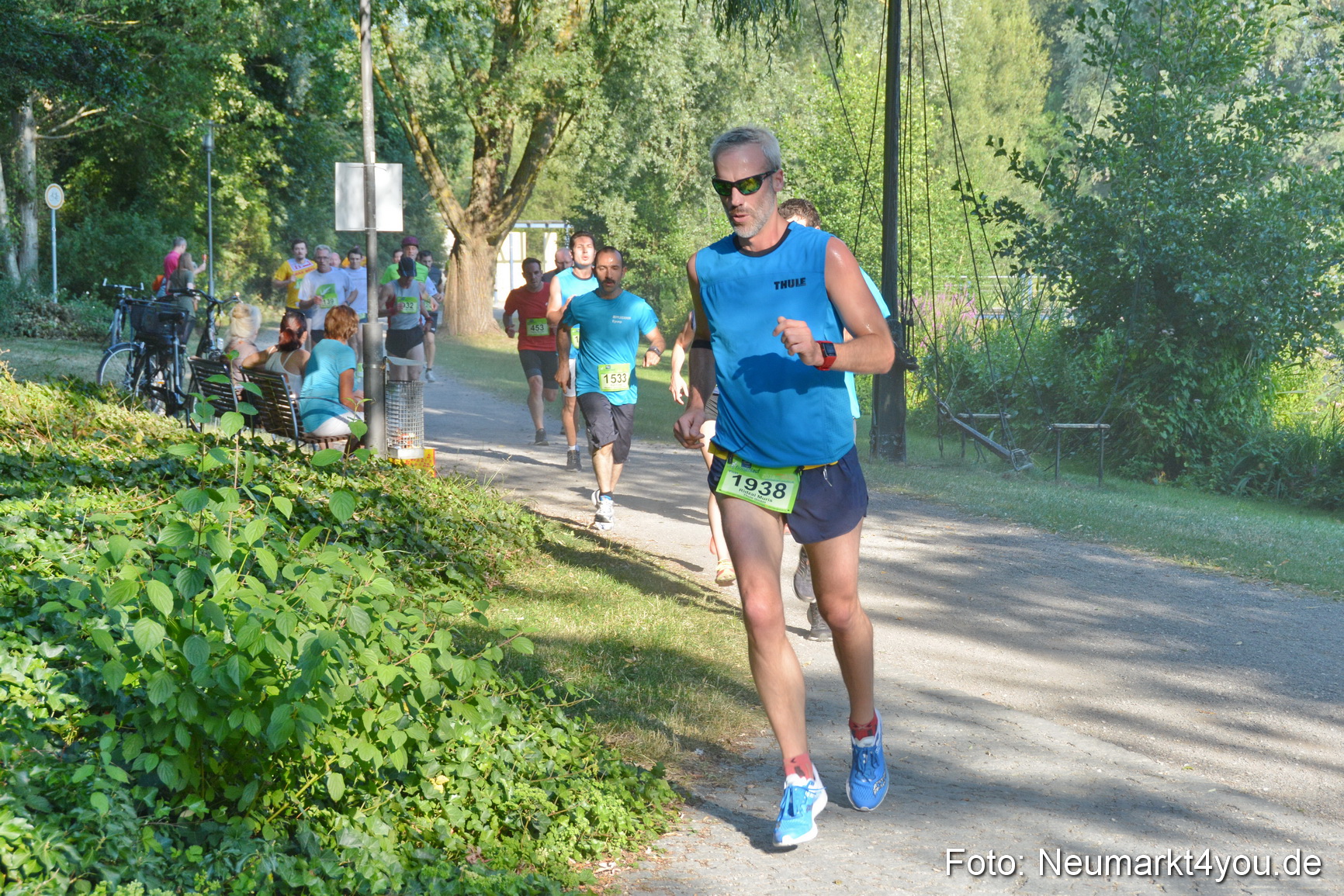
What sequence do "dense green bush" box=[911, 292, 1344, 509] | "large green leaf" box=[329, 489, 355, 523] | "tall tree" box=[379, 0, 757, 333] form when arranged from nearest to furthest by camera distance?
"large green leaf" box=[329, 489, 355, 523] → "dense green bush" box=[911, 292, 1344, 509] → "tall tree" box=[379, 0, 757, 333]

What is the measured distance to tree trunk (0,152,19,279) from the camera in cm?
2667

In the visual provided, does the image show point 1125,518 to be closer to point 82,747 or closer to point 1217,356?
point 1217,356

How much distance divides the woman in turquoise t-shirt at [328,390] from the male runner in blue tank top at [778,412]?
21.9 ft

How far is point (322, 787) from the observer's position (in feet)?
12.2

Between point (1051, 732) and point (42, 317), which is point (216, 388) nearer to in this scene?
point (1051, 732)

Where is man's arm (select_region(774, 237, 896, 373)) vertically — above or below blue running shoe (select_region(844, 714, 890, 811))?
above

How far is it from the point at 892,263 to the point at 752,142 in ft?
36.2

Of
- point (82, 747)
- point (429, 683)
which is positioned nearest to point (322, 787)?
point (429, 683)

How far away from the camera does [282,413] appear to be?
34.4 feet

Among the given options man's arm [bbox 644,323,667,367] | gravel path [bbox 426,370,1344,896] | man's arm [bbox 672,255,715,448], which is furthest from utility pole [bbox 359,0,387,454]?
man's arm [bbox 672,255,715,448]

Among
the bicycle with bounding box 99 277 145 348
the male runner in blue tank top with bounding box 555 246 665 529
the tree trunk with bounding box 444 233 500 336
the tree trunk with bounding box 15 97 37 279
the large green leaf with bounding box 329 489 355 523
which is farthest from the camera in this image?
the tree trunk with bounding box 444 233 500 336

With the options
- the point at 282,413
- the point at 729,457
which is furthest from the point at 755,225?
the point at 282,413

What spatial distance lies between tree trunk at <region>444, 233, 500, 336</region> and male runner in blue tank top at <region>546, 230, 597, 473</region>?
23.0 m

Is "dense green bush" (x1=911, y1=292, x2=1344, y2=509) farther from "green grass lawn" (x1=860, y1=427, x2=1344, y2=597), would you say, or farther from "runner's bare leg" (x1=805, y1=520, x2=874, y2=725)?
"runner's bare leg" (x1=805, y1=520, x2=874, y2=725)
